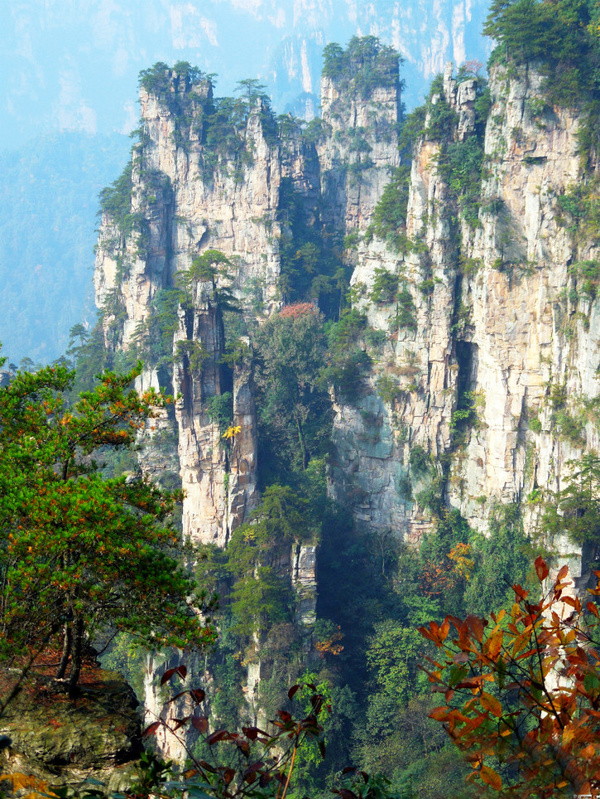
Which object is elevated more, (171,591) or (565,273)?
(565,273)

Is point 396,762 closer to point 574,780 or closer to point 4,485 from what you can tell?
point 4,485

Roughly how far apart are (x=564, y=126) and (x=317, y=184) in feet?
52.9

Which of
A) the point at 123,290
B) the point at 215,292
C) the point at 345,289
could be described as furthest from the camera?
the point at 123,290

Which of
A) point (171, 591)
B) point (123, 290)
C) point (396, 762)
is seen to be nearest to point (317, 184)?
point (123, 290)

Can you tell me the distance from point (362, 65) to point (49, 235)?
55360 mm

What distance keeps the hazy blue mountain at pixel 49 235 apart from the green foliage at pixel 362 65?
139ft

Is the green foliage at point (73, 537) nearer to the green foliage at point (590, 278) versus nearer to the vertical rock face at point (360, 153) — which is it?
the green foliage at point (590, 278)

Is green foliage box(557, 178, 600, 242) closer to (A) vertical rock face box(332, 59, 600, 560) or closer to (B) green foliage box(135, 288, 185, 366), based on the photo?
(A) vertical rock face box(332, 59, 600, 560)

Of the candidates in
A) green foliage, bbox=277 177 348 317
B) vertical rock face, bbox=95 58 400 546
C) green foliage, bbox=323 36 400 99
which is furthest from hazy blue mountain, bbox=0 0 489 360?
green foliage, bbox=277 177 348 317

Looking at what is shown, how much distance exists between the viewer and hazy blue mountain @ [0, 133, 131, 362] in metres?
73.6

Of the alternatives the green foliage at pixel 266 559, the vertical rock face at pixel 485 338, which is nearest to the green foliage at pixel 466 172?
A: the vertical rock face at pixel 485 338

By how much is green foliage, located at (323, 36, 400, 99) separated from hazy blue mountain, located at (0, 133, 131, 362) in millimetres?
42489

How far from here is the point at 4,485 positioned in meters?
5.18

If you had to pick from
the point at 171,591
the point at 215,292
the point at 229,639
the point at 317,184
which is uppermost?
the point at 317,184
